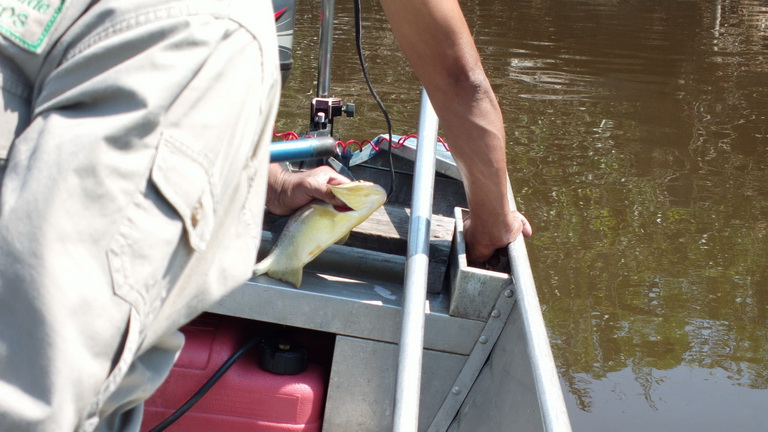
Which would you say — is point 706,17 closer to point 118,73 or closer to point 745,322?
point 745,322

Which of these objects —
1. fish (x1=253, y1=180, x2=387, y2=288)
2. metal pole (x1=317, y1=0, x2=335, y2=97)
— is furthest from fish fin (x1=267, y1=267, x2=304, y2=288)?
metal pole (x1=317, y1=0, x2=335, y2=97)

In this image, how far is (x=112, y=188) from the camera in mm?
705

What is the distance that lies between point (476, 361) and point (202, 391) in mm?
641

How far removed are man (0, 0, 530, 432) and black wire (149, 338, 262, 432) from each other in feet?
3.24

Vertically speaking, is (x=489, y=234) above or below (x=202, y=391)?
above

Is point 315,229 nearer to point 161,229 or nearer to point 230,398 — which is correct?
point 230,398

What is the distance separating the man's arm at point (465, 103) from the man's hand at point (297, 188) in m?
0.31

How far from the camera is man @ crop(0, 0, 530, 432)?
0.69 metres

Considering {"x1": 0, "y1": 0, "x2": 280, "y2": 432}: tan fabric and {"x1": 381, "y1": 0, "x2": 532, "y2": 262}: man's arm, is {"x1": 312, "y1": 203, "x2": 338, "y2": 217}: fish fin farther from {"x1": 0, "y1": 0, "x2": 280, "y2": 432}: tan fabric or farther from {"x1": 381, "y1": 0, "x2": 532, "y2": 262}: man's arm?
{"x1": 0, "y1": 0, "x2": 280, "y2": 432}: tan fabric

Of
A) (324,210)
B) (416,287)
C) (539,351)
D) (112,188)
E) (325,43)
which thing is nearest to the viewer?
(112,188)

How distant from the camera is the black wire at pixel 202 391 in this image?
1.82 metres

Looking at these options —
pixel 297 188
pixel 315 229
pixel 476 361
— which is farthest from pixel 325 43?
pixel 476 361

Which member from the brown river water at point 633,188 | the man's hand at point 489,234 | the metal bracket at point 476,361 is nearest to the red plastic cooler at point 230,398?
the metal bracket at point 476,361

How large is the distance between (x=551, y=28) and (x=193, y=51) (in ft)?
34.5
